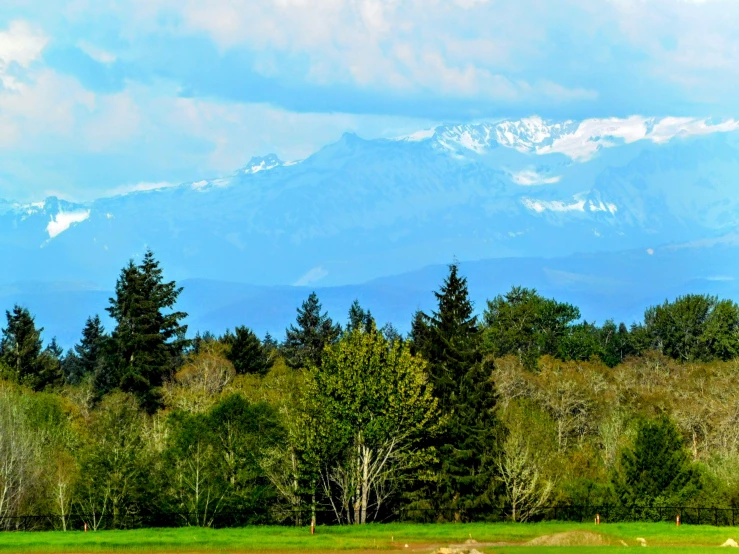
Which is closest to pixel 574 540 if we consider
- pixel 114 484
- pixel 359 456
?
pixel 359 456

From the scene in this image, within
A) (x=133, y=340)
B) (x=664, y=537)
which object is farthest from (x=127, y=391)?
(x=664, y=537)

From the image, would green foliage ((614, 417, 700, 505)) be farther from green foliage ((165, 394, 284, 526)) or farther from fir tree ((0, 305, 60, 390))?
fir tree ((0, 305, 60, 390))

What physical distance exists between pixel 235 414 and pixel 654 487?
106ft

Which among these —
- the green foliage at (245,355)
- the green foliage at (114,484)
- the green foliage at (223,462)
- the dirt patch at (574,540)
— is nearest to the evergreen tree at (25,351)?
the green foliage at (245,355)

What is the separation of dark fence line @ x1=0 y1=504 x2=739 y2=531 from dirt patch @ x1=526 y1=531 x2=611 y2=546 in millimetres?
15233

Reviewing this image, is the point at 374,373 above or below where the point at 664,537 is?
above

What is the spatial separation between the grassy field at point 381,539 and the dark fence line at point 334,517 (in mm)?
5470

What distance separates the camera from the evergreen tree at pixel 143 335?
13625 centimetres

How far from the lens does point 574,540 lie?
6319 cm

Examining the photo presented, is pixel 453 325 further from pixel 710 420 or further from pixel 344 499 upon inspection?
pixel 710 420

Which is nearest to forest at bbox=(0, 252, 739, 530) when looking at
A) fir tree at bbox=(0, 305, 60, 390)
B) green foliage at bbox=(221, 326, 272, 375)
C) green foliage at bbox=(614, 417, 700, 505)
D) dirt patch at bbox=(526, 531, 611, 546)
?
green foliage at bbox=(614, 417, 700, 505)

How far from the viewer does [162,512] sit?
78438 millimetres

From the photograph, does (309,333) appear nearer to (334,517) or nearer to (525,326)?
(525,326)

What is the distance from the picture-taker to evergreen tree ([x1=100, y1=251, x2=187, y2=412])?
136m
